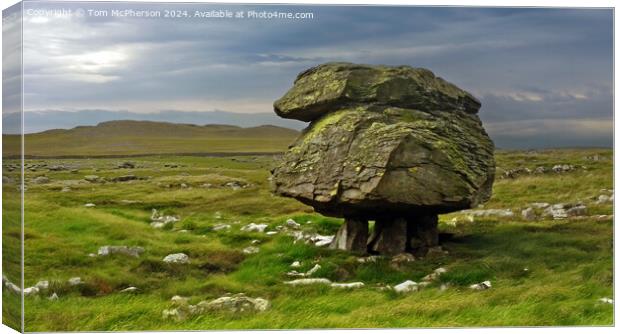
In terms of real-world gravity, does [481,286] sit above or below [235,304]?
above

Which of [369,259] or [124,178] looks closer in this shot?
[124,178]

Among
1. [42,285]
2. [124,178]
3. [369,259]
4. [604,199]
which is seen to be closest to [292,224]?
[369,259]

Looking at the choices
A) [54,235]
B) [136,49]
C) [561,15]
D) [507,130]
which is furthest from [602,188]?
[54,235]

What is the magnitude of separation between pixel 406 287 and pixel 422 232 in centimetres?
278

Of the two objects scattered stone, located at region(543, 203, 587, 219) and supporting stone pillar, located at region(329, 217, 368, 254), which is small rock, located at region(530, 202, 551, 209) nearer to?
scattered stone, located at region(543, 203, 587, 219)

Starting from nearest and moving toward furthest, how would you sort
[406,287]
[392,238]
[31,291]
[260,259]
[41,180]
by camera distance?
[31,291]
[41,180]
[406,287]
[260,259]
[392,238]

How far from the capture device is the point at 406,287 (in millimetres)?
20406

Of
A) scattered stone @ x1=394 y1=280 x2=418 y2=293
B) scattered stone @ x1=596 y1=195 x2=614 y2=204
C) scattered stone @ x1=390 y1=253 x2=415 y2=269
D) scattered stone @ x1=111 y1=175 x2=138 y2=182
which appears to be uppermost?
scattered stone @ x1=111 y1=175 x2=138 y2=182

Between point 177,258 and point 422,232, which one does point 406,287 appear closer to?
point 422,232

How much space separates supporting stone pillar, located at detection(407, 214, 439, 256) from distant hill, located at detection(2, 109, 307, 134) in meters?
4.47

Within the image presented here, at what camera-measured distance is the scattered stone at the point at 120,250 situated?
20.2 metres

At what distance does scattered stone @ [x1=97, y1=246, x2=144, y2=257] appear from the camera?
66.3ft

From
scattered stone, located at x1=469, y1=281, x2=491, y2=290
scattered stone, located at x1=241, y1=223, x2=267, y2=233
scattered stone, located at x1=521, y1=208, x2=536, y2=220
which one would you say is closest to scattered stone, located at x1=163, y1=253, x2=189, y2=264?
scattered stone, located at x1=241, y1=223, x2=267, y2=233

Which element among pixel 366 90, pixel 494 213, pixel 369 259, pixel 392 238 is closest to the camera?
pixel 366 90
